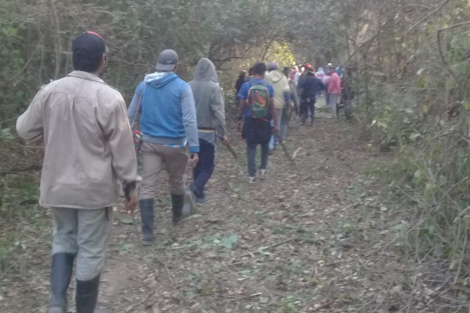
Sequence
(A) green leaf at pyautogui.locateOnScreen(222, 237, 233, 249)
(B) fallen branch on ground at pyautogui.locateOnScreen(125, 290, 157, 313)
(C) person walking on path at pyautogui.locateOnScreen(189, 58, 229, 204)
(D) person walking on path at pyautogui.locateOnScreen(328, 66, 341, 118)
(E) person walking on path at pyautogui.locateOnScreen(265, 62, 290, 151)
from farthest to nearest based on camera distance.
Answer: (D) person walking on path at pyautogui.locateOnScreen(328, 66, 341, 118)
(E) person walking on path at pyautogui.locateOnScreen(265, 62, 290, 151)
(C) person walking on path at pyautogui.locateOnScreen(189, 58, 229, 204)
(A) green leaf at pyautogui.locateOnScreen(222, 237, 233, 249)
(B) fallen branch on ground at pyautogui.locateOnScreen(125, 290, 157, 313)

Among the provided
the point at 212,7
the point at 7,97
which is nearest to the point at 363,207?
the point at 7,97

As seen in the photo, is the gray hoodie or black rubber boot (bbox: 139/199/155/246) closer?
black rubber boot (bbox: 139/199/155/246)

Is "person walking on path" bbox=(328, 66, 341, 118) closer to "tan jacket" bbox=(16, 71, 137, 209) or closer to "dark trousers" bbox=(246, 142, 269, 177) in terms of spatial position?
"dark trousers" bbox=(246, 142, 269, 177)

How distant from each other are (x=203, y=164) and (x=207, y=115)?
59cm

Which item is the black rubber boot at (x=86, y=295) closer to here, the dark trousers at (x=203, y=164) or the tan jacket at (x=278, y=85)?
the dark trousers at (x=203, y=164)

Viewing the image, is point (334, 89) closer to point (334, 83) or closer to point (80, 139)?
Result: point (334, 83)

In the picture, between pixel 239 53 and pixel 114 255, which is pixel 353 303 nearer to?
pixel 114 255

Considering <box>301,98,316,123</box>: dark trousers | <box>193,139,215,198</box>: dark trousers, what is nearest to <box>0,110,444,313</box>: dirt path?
<box>193,139,215,198</box>: dark trousers

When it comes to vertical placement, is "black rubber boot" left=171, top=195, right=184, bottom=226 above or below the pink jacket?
below

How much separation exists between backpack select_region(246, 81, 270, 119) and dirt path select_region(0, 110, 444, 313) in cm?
110

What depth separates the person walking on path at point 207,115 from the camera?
7.80 metres

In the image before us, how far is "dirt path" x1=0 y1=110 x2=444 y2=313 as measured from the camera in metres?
5.23

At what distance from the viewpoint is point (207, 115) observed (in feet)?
25.7

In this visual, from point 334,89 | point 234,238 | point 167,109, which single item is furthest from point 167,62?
point 334,89
